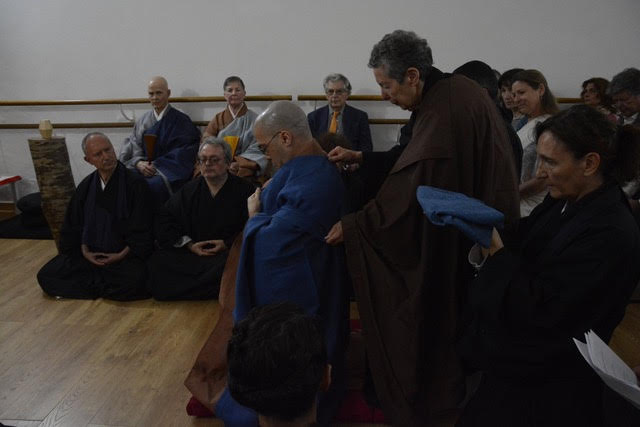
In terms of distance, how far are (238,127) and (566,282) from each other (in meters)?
3.28

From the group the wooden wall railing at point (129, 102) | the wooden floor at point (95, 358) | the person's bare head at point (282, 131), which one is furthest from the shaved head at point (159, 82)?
the person's bare head at point (282, 131)

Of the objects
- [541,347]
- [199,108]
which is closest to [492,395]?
[541,347]

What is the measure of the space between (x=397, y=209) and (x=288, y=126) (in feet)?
1.70

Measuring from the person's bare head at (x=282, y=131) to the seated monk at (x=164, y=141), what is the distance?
222 centimetres

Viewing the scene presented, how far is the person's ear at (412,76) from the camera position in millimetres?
1692

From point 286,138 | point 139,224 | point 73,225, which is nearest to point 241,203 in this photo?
point 139,224

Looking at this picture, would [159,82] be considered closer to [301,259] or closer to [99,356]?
[99,356]

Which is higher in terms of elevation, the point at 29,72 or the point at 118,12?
the point at 118,12

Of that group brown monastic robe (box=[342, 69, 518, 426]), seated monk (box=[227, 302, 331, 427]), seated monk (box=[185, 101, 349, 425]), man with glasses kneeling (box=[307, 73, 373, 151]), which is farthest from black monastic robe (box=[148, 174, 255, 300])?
seated monk (box=[227, 302, 331, 427])

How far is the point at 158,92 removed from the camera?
4.09 meters

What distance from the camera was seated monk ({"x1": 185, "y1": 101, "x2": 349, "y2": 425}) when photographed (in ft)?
5.92

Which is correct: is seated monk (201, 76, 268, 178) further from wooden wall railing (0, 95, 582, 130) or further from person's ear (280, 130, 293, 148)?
person's ear (280, 130, 293, 148)

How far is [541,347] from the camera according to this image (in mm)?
1208

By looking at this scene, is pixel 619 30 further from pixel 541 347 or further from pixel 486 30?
pixel 541 347
